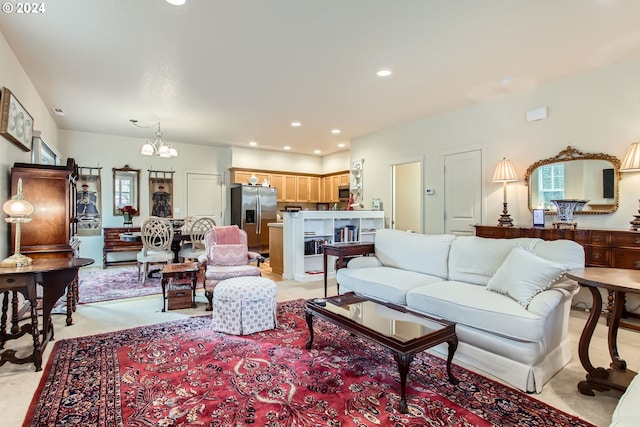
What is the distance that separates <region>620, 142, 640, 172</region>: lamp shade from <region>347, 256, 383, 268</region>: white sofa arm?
280 cm

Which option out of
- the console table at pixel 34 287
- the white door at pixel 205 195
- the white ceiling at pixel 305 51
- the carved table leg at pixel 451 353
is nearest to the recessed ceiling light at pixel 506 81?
the white ceiling at pixel 305 51

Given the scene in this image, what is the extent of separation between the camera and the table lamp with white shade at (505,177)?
174 inches

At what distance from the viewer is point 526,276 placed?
235 centimetres

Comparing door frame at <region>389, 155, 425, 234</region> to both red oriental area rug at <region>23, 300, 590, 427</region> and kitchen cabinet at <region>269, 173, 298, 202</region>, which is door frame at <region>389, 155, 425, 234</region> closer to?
kitchen cabinet at <region>269, 173, 298, 202</region>

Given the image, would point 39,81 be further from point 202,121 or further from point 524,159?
point 524,159

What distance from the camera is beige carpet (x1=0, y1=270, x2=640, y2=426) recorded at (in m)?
1.90

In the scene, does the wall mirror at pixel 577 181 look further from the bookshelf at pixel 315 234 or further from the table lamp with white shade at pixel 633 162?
the bookshelf at pixel 315 234

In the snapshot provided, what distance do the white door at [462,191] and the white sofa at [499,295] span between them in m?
1.97

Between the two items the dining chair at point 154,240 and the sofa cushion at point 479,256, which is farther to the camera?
the dining chair at point 154,240

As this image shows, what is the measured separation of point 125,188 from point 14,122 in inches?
164

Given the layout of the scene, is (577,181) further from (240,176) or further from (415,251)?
(240,176)

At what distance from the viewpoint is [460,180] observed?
17.3 feet

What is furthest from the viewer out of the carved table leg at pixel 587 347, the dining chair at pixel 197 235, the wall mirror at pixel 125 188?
the wall mirror at pixel 125 188

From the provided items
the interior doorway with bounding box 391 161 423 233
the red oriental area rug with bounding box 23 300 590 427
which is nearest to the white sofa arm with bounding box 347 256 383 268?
the red oriental area rug with bounding box 23 300 590 427
